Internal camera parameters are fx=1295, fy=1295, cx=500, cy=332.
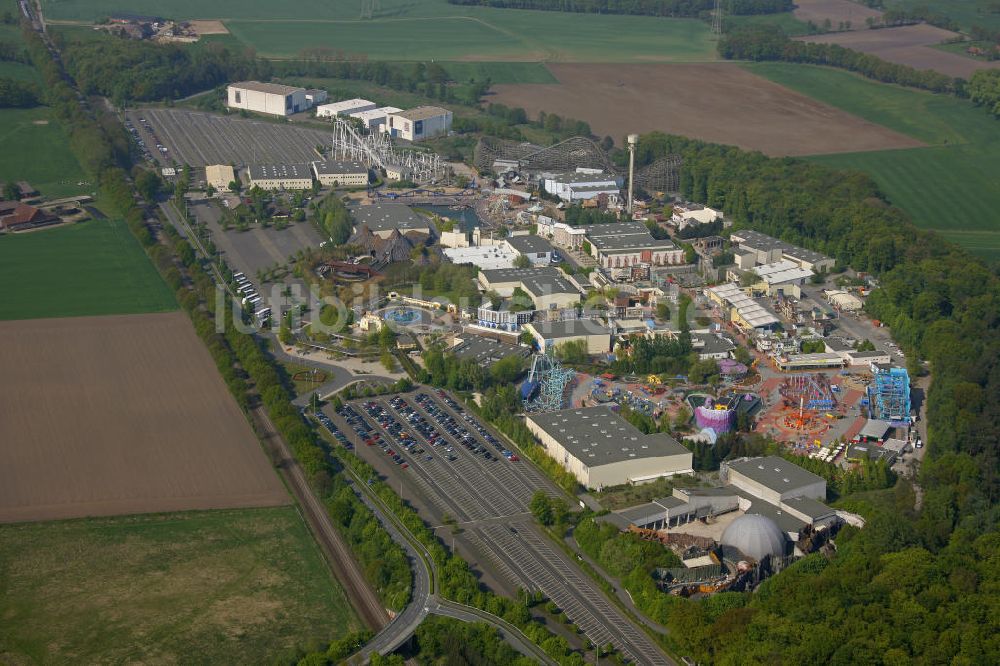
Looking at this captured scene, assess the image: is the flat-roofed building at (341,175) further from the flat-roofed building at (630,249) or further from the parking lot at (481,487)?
the parking lot at (481,487)

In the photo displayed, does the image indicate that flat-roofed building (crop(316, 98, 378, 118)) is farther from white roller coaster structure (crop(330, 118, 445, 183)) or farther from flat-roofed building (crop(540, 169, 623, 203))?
flat-roofed building (crop(540, 169, 623, 203))

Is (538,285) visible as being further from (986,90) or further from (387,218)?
(986,90)

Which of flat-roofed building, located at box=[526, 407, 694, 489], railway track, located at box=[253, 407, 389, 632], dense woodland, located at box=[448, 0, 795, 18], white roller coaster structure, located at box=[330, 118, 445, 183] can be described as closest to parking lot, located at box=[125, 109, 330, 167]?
white roller coaster structure, located at box=[330, 118, 445, 183]

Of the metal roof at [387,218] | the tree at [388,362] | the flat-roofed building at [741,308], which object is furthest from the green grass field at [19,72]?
the flat-roofed building at [741,308]

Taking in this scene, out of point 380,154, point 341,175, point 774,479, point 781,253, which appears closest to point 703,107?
point 380,154

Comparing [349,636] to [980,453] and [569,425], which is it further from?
[980,453]

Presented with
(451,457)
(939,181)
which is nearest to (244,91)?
(939,181)
